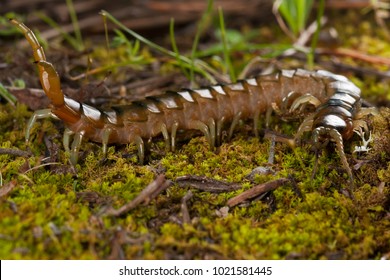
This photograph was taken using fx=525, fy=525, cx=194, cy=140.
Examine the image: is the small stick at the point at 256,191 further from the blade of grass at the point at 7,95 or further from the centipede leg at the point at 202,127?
the blade of grass at the point at 7,95

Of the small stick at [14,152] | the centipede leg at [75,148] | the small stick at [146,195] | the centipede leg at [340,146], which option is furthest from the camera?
the small stick at [14,152]

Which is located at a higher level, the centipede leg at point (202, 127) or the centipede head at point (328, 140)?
the centipede leg at point (202, 127)

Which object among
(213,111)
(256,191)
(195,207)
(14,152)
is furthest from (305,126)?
(14,152)

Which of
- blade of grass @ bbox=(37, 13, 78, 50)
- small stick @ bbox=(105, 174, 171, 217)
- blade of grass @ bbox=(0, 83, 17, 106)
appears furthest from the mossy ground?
blade of grass @ bbox=(37, 13, 78, 50)

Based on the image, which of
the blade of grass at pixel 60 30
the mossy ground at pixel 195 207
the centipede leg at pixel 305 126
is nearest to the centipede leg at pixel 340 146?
the mossy ground at pixel 195 207

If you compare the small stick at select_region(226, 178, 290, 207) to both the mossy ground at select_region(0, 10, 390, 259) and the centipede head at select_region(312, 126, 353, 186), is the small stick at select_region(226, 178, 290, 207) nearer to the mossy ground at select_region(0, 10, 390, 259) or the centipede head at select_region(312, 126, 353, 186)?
the mossy ground at select_region(0, 10, 390, 259)

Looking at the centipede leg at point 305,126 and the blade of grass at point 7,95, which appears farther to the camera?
the blade of grass at point 7,95

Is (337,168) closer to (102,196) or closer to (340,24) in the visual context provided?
(102,196)

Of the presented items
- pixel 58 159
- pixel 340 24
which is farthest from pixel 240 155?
pixel 340 24

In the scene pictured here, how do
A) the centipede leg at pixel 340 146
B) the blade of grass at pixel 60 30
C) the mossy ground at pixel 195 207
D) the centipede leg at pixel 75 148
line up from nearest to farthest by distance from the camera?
the mossy ground at pixel 195 207, the centipede leg at pixel 340 146, the centipede leg at pixel 75 148, the blade of grass at pixel 60 30

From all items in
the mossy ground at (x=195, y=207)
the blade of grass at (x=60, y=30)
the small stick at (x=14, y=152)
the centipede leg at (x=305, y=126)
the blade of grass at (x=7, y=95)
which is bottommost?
the mossy ground at (x=195, y=207)
